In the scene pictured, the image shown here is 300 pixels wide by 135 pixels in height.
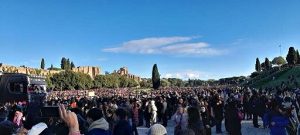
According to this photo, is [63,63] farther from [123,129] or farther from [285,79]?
[123,129]

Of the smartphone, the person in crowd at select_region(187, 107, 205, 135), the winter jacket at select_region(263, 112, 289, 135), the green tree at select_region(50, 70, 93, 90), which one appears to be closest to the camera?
the person in crowd at select_region(187, 107, 205, 135)

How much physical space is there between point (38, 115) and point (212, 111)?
29.1ft

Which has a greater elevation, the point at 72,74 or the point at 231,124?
the point at 72,74

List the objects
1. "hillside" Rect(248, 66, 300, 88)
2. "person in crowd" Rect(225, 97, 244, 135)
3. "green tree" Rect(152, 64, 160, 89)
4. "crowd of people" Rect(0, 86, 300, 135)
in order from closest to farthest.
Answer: "crowd of people" Rect(0, 86, 300, 135) → "person in crowd" Rect(225, 97, 244, 135) → "hillside" Rect(248, 66, 300, 88) → "green tree" Rect(152, 64, 160, 89)

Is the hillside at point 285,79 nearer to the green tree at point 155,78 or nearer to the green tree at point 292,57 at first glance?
the green tree at point 292,57

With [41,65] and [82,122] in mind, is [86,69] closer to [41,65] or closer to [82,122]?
[41,65]

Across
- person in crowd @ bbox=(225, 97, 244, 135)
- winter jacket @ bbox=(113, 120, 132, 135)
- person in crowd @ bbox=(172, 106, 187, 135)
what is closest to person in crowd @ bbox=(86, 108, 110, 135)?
winter jacket @ bbox=(113, 120, 132, 135)

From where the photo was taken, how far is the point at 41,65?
15612 cm

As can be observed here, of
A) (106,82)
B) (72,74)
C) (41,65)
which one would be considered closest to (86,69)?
(41,65)

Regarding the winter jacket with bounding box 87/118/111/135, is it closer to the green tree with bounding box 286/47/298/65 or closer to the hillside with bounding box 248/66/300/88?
the hillside with bounding box 248/66/300/88

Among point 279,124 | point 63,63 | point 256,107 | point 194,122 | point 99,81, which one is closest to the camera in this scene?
point 194,122

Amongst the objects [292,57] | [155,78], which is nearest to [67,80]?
[155,78]

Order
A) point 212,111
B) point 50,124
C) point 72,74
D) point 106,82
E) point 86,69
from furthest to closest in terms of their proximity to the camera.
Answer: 1. point 86,69
2. point 106,82
3. point 72,74
4. point 212,111
5. point 50,124

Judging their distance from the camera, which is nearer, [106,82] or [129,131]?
[129,131]
